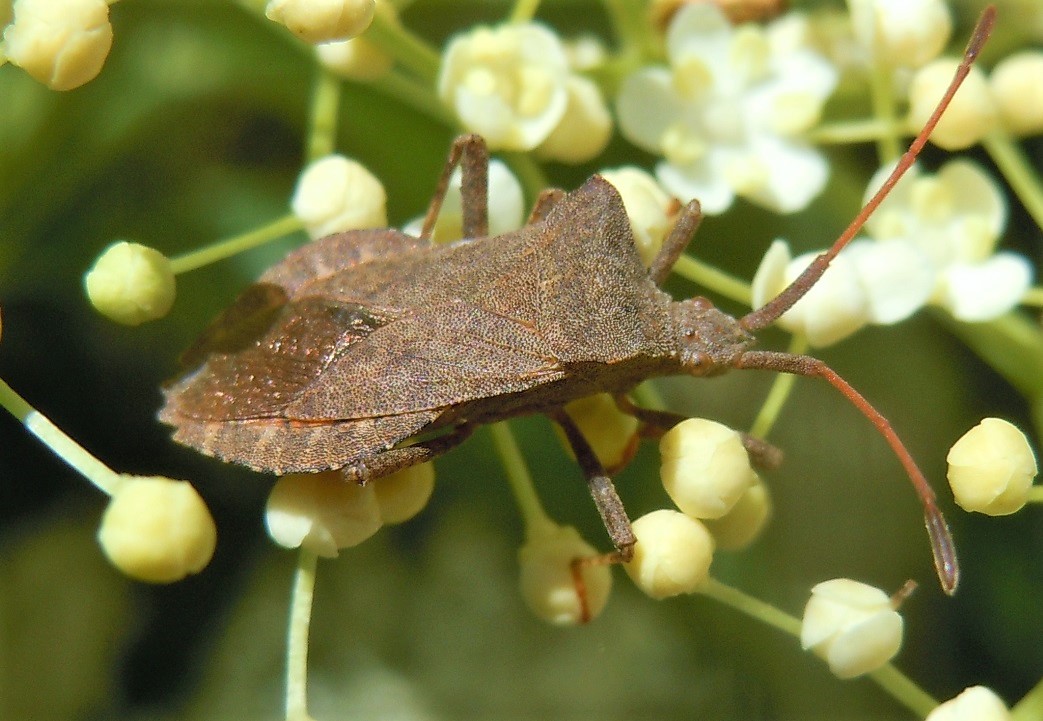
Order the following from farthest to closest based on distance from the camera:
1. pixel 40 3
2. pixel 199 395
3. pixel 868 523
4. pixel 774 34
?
pixel 868 523 → pixel 774 34 → pixel 199 395 → pixel 40 3

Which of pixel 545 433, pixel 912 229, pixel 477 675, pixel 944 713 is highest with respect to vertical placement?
pixel 912 229

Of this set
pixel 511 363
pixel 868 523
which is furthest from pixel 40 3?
pixel 868 523

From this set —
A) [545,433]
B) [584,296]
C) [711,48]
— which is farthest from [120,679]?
[711,48]

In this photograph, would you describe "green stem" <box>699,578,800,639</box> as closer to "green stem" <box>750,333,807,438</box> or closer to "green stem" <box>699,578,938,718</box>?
"green stem" <box>699,578,938,718</box>

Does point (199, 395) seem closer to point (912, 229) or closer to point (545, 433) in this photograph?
point (545, 433)

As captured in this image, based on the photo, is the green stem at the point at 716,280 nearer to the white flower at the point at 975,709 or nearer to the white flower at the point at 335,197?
the white flower at the point at 335,197

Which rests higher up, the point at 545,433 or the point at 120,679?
the point at 545,433

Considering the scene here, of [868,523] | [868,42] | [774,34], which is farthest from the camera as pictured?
[868,523]

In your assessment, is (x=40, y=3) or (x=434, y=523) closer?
(x=40, y=3)
